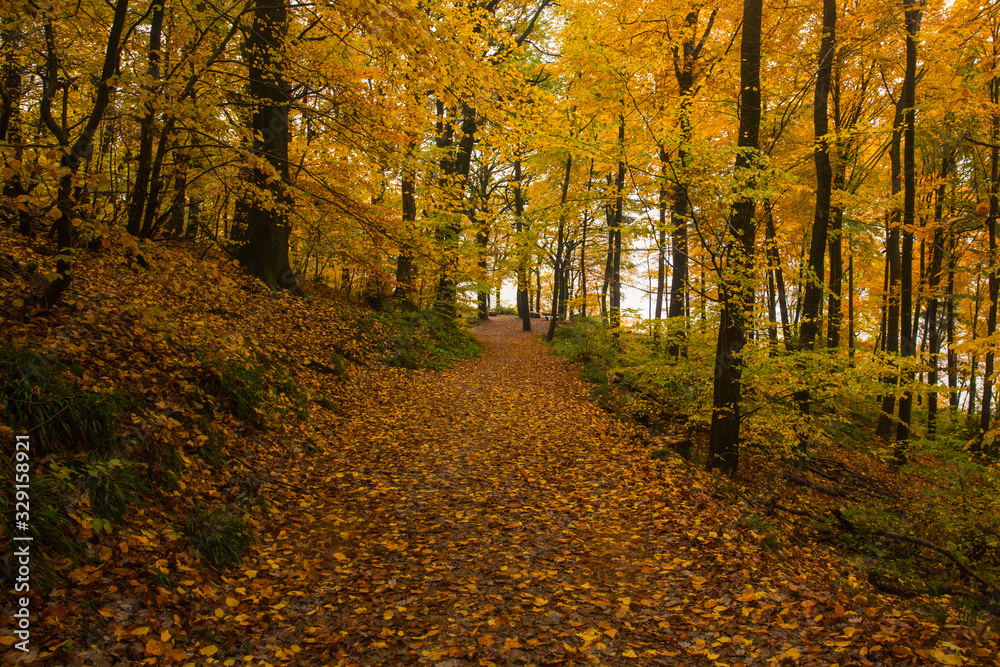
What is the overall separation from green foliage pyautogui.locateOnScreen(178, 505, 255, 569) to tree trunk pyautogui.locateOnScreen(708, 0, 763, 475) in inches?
228

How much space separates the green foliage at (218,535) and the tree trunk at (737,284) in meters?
5.80

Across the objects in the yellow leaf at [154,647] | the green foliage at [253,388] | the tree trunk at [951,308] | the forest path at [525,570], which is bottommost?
the forest path at [525,570]

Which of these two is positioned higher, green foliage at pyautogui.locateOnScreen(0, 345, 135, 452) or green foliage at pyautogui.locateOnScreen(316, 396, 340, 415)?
green foliage at pyautogui.locateOnScreen(0, 345, 135, 452)

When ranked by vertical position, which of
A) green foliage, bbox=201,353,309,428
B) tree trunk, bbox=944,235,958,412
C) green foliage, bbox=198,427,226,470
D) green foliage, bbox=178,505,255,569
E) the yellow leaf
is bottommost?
the yellow leaf

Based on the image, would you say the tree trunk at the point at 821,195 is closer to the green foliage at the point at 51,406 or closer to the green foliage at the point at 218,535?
the green foliage at the point at 218,535

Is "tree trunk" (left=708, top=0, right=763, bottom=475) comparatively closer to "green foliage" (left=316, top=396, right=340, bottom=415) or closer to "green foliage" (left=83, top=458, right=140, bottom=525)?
"green foliage" (left=316, top=396, right=340, bottom=415)

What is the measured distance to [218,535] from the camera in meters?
4.13

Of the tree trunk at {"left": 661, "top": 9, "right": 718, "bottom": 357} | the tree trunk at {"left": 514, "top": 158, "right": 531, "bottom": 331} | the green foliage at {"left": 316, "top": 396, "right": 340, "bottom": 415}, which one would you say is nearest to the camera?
the green foliage at {"left": 316, "top": 396, "right": 340, "bottom": 415}

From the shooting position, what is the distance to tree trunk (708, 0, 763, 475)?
6.27 metres

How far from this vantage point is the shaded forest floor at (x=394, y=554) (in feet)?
11.0

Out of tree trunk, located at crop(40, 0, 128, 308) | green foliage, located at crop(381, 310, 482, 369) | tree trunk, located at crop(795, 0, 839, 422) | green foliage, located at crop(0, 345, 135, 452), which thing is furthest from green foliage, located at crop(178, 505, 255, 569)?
tree trunk, located at crop(795, 0, 839, 422)

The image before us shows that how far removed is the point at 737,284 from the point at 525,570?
176 inches

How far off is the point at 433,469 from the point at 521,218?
40.7ft

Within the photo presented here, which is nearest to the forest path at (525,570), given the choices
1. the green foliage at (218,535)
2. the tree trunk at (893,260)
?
the green foliage at (218,535)
